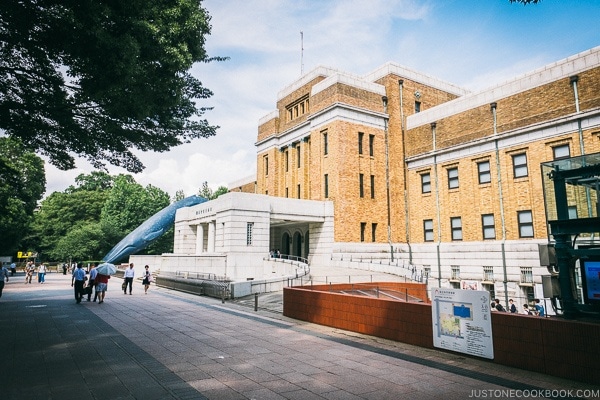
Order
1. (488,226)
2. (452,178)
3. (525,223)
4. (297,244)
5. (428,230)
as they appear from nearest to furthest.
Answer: (525,223), (488,226), (452,178), (428,230), (297,244)

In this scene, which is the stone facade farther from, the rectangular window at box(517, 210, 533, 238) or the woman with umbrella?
the woman with umbrella

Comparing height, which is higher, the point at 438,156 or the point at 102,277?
the point at 438,156

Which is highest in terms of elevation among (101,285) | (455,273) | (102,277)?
(102,277)

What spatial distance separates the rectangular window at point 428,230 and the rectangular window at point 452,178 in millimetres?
3351

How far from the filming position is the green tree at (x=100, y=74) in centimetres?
878

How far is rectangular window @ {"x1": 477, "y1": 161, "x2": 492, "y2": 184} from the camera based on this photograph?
27.1 meters

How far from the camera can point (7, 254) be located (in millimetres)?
52844

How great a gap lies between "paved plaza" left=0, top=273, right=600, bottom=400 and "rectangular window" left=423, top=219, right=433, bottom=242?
21.5 meters

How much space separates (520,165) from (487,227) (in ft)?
16.0

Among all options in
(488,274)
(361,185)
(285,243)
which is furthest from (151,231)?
(488,274)

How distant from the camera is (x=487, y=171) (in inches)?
1069

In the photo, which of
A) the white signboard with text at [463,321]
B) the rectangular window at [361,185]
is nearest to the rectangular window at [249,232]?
the rectangular window at [361,185]

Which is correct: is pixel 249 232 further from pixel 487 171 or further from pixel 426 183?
pixel 487 171

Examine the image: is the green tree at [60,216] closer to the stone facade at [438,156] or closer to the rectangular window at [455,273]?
the stone facade at [438,156]
